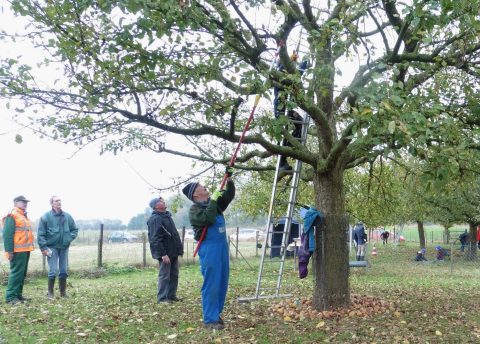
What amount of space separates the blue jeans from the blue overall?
414 centimetres

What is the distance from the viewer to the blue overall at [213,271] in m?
6.64

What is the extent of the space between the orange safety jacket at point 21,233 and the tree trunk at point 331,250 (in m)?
5.25

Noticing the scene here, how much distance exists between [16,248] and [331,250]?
5.57 metres

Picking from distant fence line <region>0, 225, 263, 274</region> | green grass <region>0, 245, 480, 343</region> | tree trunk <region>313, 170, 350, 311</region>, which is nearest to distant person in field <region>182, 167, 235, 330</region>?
green grass <region>0, 245, 480, 343</region>

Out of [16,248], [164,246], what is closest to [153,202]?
[164,246]

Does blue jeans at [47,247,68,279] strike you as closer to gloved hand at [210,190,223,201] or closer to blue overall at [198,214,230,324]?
blue overall at [198,214,230,324]

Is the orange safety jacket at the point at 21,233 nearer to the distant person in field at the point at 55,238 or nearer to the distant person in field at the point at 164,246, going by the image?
the distant person in field at the point at 55,238

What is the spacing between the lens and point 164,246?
895cm

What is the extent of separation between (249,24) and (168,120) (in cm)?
196

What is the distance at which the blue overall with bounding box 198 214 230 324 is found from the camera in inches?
261

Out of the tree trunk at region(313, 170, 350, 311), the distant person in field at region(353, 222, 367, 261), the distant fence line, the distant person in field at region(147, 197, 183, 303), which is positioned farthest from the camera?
the distant person in field at region(353, 222, 367, 261)

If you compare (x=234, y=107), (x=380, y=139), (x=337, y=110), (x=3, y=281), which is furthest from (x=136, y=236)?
(x=380, y=139)

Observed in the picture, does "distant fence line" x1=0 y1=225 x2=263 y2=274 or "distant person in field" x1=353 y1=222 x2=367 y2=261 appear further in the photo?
"distant person in field" x1=353 y1=222 x2=367 y2=261

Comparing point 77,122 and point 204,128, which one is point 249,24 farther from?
point 77,122
